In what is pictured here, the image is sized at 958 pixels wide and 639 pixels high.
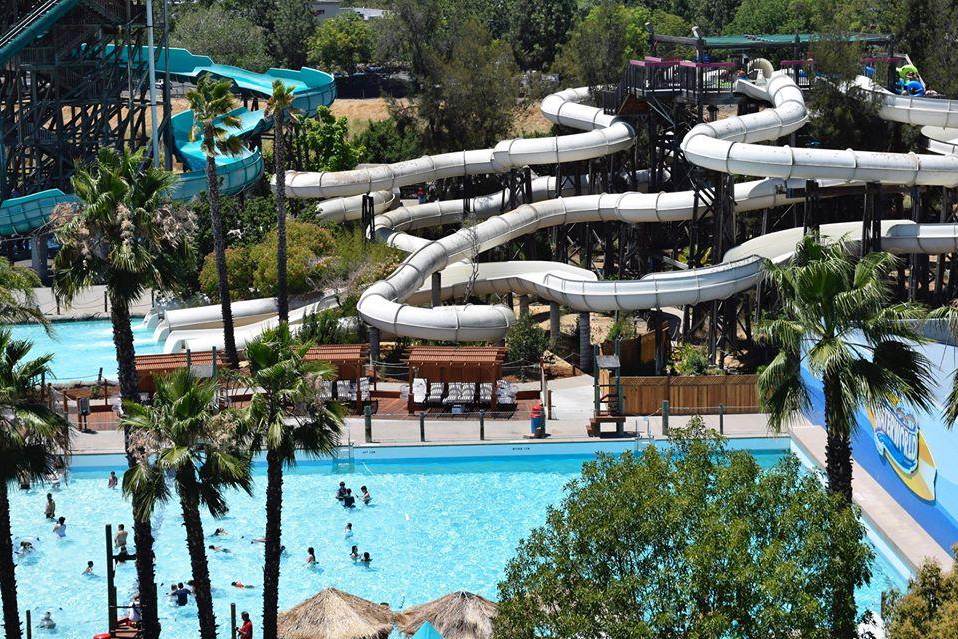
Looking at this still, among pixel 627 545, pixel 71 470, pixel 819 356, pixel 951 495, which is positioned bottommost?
pixel 71 470

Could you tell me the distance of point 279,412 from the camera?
805 inches

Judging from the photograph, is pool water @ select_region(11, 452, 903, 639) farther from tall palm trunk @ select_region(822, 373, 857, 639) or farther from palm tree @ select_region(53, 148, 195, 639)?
tall palm trunk @ select_region(822, 373, 857, 639)

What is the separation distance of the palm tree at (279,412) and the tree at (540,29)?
192 feet

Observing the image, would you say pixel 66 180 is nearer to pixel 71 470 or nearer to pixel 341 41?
pixel 71 470

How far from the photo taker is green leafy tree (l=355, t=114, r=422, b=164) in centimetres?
6222

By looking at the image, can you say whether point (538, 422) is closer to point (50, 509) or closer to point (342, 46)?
point (50, 509)

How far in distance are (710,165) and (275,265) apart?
12876mm

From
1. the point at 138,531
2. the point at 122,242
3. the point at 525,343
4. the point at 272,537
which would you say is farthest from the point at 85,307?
the point at 272,537

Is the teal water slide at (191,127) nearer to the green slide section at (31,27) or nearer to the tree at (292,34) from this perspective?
the green slide section at (31,27)

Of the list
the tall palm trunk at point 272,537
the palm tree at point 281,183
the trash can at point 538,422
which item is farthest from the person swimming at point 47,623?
the palm tree at point 281,183

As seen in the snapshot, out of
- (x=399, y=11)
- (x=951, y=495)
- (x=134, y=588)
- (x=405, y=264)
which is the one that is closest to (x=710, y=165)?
(x=405, y=264)

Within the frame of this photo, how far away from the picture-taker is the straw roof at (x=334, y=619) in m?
22.9

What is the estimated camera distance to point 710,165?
39.6m

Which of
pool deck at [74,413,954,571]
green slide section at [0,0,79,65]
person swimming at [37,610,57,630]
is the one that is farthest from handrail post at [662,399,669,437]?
green slide section at [0,0,79,65]
